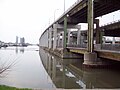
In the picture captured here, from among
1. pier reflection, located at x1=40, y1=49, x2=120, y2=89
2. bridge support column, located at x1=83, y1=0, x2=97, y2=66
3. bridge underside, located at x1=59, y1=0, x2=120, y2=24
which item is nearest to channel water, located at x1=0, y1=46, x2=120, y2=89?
pier reflection, located at x1=40, y1=49, x2=120, y2=89

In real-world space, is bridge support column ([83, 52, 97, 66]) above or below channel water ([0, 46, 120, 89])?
above

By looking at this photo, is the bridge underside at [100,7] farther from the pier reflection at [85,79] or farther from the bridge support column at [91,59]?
the pier reflection at [85,79]

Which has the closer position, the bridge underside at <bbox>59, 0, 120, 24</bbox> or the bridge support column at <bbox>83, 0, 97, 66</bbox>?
the bridge support column at <bbox>83, 0, 97, 66</bbox>

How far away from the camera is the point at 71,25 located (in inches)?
3243

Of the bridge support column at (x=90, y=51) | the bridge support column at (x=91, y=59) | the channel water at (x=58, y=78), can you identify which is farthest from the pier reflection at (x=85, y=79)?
the bridge support column at (x=90, y=51)

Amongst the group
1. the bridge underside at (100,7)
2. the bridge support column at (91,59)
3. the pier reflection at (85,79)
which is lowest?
the pier reflection at (85,79)

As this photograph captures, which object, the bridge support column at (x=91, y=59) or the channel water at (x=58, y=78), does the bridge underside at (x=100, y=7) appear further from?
the channel water at (x=58, y=78)

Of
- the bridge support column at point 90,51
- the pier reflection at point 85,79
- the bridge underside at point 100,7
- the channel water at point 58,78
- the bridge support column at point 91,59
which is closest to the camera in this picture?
the channel water at point 58,78

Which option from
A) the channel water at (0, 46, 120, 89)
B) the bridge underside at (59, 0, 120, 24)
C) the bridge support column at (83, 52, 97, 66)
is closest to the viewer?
the channel water at (0, 46, 120, 89)

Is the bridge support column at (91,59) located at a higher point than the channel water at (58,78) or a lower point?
higher

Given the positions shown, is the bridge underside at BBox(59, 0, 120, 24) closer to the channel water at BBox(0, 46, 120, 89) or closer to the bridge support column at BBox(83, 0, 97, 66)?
the bridge support column at BBox(83, 0, 97, 66)

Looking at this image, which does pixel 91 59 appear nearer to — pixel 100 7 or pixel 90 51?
pixel 90 51

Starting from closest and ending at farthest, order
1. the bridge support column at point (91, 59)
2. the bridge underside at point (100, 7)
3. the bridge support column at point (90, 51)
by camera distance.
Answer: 1. the bridge support column at point (91, 59)
2. the bridge support column at point (90, 51)
3. the bridge underside at point (100, 7)

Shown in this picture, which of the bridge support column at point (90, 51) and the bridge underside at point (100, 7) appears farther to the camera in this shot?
the bridge underside at point (100, 7)
